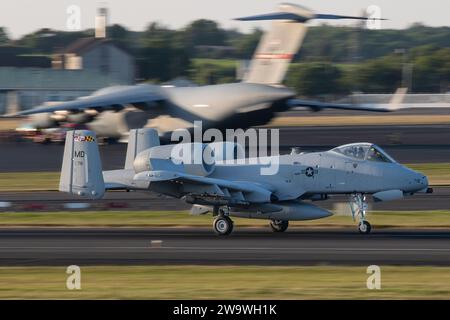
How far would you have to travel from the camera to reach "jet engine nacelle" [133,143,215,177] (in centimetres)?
2541

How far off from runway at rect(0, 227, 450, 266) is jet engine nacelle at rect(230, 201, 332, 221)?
0.50m

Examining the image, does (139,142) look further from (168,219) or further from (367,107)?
(367,107)

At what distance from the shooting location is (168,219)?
98.6 feet

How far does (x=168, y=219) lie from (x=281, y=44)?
26.0 meters

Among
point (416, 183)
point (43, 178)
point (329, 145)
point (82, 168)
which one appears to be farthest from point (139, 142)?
point (329, 145)

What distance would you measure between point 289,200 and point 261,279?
779 cm

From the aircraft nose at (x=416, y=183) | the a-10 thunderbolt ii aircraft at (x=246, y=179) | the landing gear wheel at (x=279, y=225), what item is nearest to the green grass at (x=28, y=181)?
the a-10 thunderbolt ii aircraft at (x=246, y=179)

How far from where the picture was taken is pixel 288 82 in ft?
477

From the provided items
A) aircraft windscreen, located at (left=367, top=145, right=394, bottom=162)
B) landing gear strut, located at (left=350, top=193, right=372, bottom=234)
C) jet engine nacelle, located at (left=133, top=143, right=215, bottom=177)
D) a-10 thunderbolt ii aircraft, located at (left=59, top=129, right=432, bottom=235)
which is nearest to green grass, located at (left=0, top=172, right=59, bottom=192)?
→ a-10 thunderbolt ii aircraft, located at (left=59, top=129, right=432, bottom=235)

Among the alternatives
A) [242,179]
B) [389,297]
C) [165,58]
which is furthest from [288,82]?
[389,297]

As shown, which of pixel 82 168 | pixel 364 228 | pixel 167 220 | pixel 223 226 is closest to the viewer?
pixel 82 168

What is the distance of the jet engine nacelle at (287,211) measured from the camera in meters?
25.7

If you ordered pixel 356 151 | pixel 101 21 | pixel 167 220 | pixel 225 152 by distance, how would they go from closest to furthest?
pixel 356 151 < pixel 225 152 < pixel 167 220 < pixel 101 21

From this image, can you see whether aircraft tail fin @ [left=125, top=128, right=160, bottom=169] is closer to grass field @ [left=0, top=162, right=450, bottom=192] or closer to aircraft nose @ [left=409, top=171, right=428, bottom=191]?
aircraft nose @ [left=409, top=171, right=428, bottom=191]
